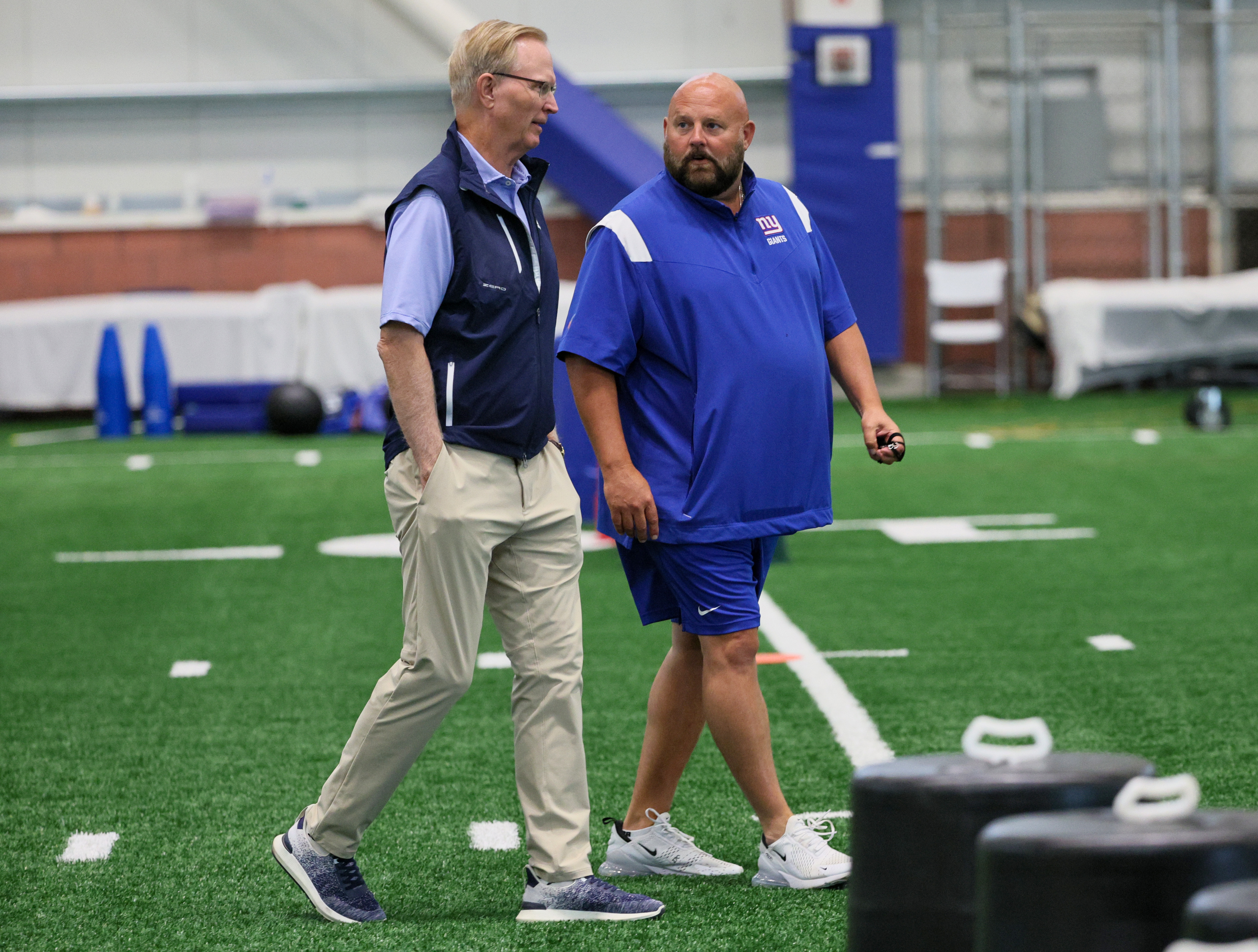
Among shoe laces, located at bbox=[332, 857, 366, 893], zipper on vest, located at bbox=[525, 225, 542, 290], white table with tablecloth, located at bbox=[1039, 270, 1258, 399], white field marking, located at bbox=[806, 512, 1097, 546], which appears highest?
zipper on vest, located at bbox=[525, 225, 542, 290]

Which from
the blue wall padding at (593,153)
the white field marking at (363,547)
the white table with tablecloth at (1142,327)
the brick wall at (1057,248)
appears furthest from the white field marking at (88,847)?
the brick wall at (1057,248)

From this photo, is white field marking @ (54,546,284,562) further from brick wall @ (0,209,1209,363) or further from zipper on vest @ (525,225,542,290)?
brick wall @ (0,209,1209,363)

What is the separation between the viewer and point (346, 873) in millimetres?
3336

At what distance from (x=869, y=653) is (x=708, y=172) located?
2.84m

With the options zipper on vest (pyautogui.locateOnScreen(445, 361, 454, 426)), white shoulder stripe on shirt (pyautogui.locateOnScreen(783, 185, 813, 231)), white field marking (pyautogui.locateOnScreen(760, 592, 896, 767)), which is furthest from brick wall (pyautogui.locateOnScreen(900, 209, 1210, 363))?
zipper on vest (pyautogui.locateOnScreen(445, 361, 454, 426))

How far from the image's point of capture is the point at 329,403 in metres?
15.6

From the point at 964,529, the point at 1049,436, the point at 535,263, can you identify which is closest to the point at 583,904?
the point at 535,263

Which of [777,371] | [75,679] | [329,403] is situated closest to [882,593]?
[75,679]

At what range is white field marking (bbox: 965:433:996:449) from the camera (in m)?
12.7

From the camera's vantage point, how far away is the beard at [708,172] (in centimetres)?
346

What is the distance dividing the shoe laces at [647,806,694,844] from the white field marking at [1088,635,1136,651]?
2.69 meters

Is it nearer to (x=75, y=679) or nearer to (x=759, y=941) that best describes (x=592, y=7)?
(x=75, y=679)

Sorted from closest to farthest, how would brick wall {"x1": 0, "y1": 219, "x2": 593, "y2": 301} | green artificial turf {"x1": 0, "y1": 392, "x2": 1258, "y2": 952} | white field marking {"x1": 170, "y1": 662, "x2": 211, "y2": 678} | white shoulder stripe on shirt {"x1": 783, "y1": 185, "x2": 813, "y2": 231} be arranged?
1. green artificial turf {"x1": 0, "y1": 392, "x2": 1258, "y2": 952}
2. white shoulder stripe on shirt {"x1": 783, "y1": 185, "x2": 813, "y2": 231}
3. white field marking {"x1": 170, "y1": 662, "x2": 211, "y2": 678}
4. brick wall {"x1": 0, "y1": 219, "x2": 593, "y2": 301}

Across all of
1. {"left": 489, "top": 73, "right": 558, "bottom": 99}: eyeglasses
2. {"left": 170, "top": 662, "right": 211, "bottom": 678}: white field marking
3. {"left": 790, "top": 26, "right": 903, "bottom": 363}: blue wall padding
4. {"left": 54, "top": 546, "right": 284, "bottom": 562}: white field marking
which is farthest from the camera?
{"left": 790, "top": 26, "right": 903, "bottom": 363}: blue wall padding
